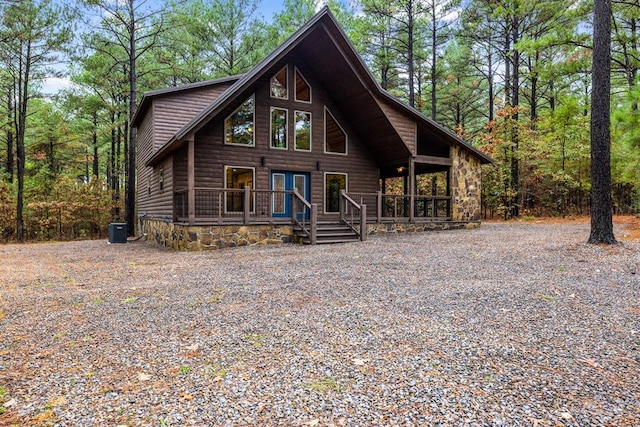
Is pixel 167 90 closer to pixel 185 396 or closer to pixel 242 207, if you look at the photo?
pixel 242 207

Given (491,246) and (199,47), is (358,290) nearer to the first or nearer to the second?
(491,246)

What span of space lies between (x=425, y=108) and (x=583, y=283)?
2121cm

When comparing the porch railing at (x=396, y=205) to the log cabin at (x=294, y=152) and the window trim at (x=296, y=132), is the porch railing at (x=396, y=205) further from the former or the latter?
the window trim at (x=296, y=132)

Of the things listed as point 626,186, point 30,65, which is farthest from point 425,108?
point 30,65

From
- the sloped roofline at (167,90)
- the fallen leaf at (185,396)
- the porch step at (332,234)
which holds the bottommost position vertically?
the fallen leaf at (185,396)

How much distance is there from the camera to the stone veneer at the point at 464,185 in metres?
13.7

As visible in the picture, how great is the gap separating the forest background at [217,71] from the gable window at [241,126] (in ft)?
18.6

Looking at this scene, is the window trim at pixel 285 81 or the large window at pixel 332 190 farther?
the large window at pixel 332 190

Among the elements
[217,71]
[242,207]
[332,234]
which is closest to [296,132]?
[242,207]

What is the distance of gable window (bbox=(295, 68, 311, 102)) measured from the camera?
12539 millimetres

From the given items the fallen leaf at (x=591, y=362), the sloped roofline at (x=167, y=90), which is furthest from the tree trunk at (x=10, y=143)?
the fallen leaf at (x=591, y=362)

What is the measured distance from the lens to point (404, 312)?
386cm

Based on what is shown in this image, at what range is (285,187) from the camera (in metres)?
12.5

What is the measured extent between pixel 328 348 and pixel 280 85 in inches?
428
